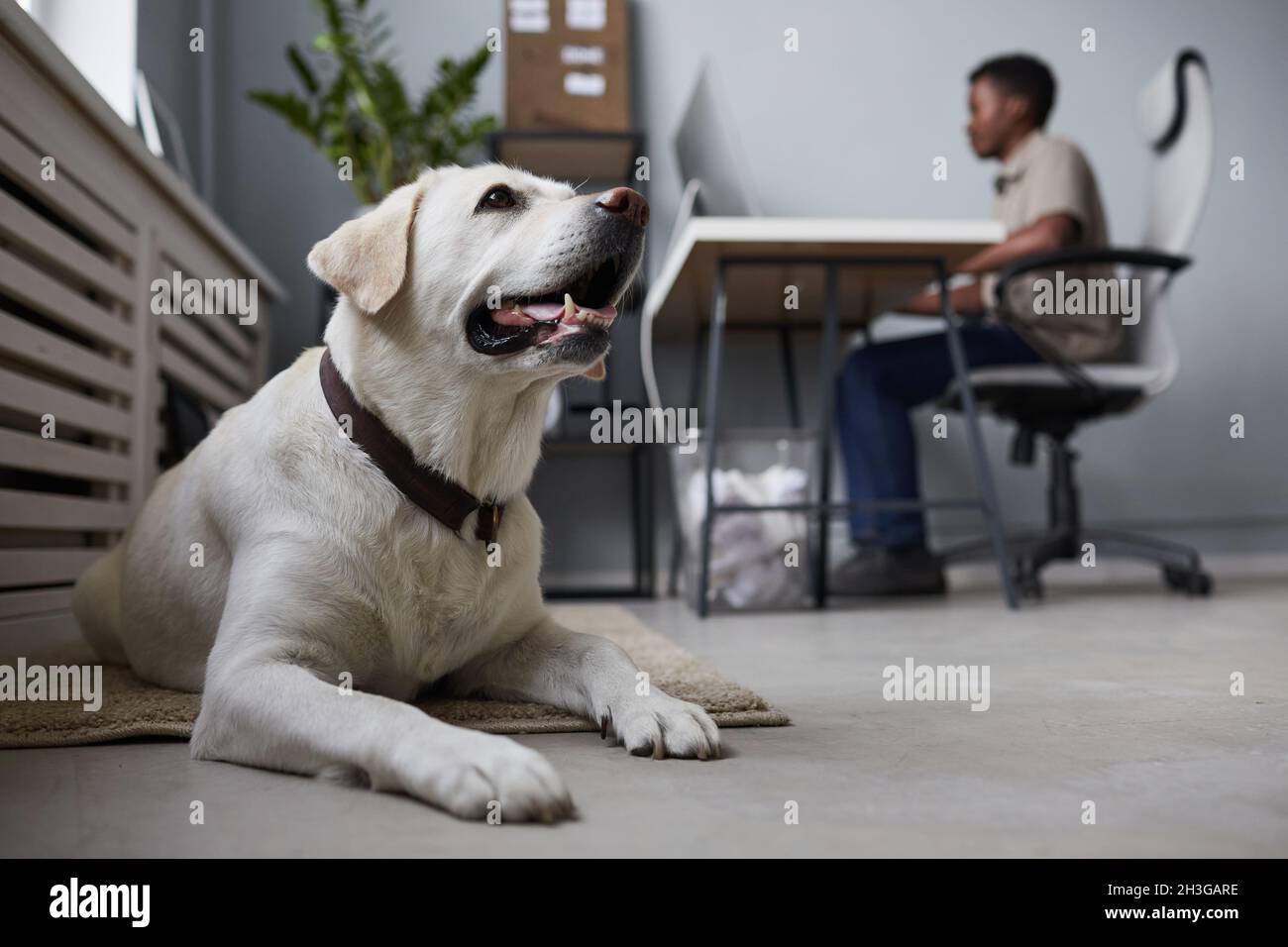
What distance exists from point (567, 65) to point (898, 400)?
1667mm

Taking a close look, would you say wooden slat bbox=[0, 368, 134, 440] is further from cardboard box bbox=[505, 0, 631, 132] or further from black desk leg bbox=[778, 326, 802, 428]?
black desk leg bbox=[778, 326, 802, 428]

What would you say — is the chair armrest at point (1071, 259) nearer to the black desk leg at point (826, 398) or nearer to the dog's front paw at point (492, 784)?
the black desk leg at point (826, 398)

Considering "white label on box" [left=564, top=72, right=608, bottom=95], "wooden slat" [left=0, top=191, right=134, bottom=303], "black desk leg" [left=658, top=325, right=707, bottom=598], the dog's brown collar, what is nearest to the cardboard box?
"white label on box" [left=564, top=72, right=608, bottom=95]

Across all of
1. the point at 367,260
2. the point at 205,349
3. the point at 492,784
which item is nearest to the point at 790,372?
the point at 205,349

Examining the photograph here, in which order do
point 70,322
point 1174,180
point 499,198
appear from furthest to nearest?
point 1174,180 < point 70,322 < point 499,198

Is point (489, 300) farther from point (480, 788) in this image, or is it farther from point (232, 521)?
point (480, 788)

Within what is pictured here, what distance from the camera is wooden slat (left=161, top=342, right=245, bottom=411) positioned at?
2.58 m

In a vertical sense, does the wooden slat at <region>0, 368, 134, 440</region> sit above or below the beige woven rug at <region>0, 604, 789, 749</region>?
above

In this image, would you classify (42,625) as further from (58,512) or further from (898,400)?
(898,400)

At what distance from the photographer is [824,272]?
263 centimetres

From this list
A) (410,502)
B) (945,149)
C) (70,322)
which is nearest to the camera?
(410,502)
